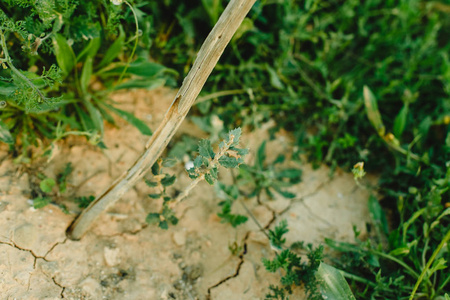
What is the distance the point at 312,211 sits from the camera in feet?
7.26

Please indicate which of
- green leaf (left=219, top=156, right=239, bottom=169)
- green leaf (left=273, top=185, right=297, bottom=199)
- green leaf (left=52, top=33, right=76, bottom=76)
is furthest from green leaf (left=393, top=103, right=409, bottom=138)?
green leaf (left=52, top=33, right=76, bottom=76)

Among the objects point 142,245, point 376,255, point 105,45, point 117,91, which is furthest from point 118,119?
point 376,255

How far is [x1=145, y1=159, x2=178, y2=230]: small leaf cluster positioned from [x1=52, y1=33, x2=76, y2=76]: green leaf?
0.73m

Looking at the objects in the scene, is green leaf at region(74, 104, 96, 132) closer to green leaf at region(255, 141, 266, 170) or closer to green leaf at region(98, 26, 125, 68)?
green leaf at region(98, 26, 125, 68)

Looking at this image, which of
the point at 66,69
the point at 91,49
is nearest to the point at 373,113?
the point at 91,49

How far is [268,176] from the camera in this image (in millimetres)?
2186

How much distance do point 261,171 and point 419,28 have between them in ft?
5.93

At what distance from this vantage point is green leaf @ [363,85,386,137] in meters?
2.26

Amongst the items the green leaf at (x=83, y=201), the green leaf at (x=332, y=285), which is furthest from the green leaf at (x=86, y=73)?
the green leaf at (x=332, y=285)

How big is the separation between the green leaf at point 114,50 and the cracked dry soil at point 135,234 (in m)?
0.31

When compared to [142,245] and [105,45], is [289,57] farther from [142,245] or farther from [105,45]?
[142,245]

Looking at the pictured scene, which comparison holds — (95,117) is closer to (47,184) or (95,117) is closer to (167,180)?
(47,184)

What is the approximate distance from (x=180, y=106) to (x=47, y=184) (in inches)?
34.8

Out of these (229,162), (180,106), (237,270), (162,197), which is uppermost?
(180,106)
